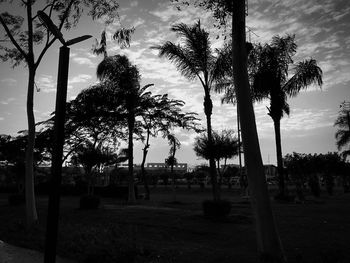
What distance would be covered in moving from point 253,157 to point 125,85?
67.8 ft

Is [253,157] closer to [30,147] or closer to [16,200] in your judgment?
[30,147]

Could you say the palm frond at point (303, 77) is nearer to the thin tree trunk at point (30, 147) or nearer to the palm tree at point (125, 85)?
the palm tree at point (125, 85)

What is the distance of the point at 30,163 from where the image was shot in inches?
565

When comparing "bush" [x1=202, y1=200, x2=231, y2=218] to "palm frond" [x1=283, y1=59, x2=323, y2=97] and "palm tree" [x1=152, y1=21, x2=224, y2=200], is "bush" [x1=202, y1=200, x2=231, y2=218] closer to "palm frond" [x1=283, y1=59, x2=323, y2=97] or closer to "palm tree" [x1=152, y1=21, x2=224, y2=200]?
"palm tree" [x1=152, y1=21, x2=224, y2=200]

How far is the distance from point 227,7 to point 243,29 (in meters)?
1.02

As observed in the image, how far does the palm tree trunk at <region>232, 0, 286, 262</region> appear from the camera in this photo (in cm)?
719

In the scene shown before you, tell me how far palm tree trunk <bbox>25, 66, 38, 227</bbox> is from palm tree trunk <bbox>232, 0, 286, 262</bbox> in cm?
917

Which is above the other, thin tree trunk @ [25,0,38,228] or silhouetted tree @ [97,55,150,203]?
silhouetted tree @ [97,55,150,203]

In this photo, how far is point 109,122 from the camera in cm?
2966

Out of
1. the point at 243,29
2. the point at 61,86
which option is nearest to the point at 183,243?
the point at 243,29

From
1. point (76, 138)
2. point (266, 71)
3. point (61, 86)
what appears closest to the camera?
point (61, 86)

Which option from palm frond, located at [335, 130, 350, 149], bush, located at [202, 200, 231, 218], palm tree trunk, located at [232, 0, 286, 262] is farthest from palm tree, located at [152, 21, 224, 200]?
palm frond, located at [335, 130, 350, 149]

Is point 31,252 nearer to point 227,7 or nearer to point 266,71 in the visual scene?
point 227,7

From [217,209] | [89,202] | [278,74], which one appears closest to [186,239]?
[217,209]
